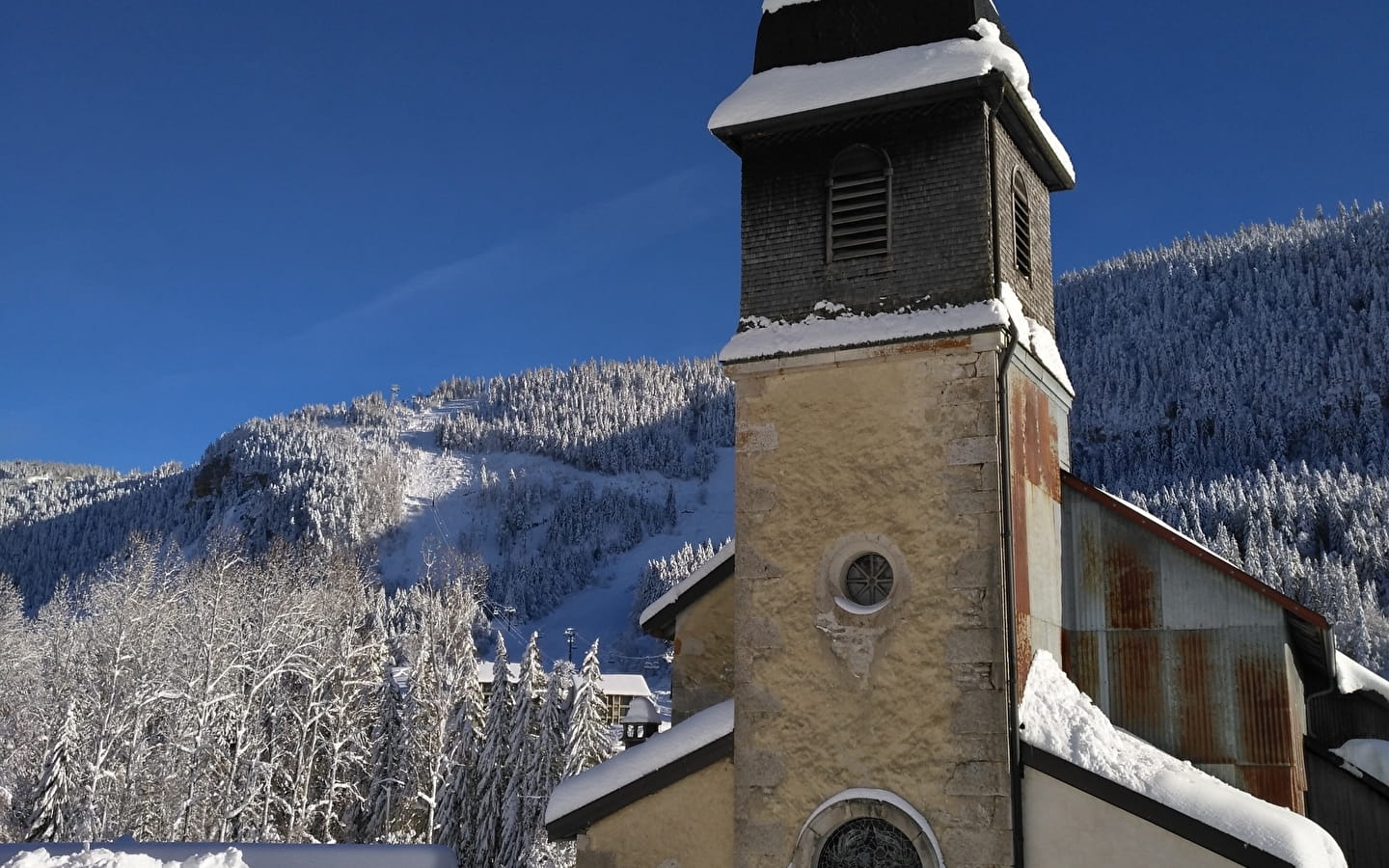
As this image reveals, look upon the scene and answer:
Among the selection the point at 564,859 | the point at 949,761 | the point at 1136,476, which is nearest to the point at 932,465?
the point at 949,761

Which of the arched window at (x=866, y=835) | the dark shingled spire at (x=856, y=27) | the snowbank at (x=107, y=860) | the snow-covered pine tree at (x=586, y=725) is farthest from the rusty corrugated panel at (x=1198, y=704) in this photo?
the snow-covered pine tree at (x=586, y=725)

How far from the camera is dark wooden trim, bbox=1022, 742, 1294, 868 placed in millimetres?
9969

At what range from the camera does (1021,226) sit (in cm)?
1377

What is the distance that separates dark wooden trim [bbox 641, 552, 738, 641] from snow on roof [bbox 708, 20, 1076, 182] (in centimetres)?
568

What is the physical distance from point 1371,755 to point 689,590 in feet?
30.7

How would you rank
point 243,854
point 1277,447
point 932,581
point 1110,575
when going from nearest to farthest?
point 243,854 < point 932,581 < point 1110,575 < point 1277,447

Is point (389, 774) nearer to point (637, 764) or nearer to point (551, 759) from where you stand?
point (551, 759)

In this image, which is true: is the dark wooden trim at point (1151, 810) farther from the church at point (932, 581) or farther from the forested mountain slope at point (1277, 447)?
the forested mountain slope at point (1277, 447)

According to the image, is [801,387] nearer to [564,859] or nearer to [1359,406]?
[564,859]

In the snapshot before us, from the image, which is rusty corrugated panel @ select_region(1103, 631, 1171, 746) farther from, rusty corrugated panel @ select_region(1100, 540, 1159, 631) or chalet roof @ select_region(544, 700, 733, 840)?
chalet roof @ select_region(544, 700, 733, 840)

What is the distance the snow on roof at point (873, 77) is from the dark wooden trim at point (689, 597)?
568 cm

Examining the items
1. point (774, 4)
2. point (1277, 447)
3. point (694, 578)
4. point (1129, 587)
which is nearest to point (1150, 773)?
point (1129, 587)

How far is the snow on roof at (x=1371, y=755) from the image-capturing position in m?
15.2

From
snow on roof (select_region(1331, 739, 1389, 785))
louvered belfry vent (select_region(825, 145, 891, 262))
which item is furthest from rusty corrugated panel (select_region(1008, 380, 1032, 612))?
snow on roof (select_region(1331, 739, 1389, 785))
